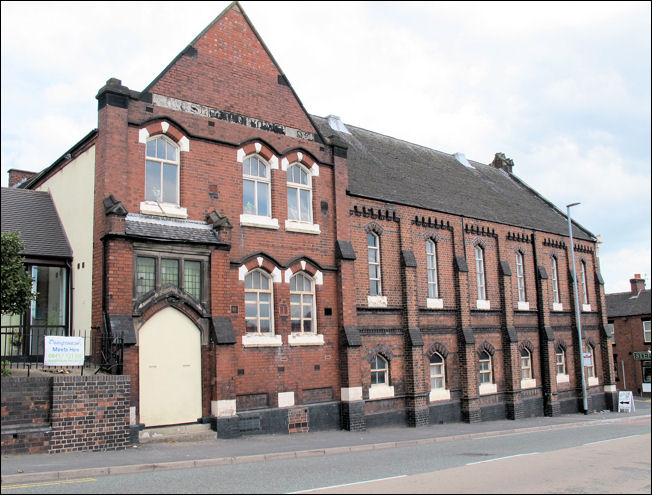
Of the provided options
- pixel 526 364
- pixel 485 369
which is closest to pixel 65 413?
pixel 485 369

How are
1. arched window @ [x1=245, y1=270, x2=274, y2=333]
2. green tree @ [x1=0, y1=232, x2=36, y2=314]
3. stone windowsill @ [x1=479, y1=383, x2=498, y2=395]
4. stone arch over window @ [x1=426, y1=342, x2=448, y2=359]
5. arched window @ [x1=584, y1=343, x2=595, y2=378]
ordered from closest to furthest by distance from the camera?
green tree @ [x1=0, y1=232, x2=36, y2=314]
arched window @ [x1=245, y1=270, x2=274, y2=333]
stone arch over window @ [x1=426, y1=342, x2=448, y2=359]
stone windowsill @ [x1=479, y1=383, x2=498, y2=395]
arched window @ [x1=584, y1=343, x2=595, y2=378]

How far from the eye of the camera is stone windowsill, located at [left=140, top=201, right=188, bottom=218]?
17.3 metres

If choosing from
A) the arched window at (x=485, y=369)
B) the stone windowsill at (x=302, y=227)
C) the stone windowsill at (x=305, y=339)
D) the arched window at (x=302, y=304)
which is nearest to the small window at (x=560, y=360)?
the arched window at (x=485, y=369)

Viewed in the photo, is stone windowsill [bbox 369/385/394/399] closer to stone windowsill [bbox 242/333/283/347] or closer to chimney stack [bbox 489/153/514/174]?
stone windowsill [bbox 242/333/283/347]

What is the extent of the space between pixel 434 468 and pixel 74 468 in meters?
6.74

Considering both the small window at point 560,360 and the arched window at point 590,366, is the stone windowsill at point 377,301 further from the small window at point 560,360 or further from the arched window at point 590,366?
the arched window at point 590,366

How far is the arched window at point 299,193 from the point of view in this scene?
2080 cm

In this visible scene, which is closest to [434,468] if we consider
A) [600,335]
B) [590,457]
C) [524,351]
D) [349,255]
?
[590,457]

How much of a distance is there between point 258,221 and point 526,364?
655 inches

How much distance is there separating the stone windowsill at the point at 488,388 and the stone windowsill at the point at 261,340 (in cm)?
1114

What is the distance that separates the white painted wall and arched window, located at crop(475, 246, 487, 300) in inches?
659

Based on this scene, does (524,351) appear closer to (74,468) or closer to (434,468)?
(434,468)

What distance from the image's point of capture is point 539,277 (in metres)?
30.6

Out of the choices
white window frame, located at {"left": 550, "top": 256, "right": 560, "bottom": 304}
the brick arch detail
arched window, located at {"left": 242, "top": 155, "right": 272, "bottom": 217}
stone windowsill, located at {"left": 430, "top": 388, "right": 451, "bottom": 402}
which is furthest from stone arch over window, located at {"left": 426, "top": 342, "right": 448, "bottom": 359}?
white window frame, located at {"left": 550, "top": 256, "right": 560, "bottom": 304}
